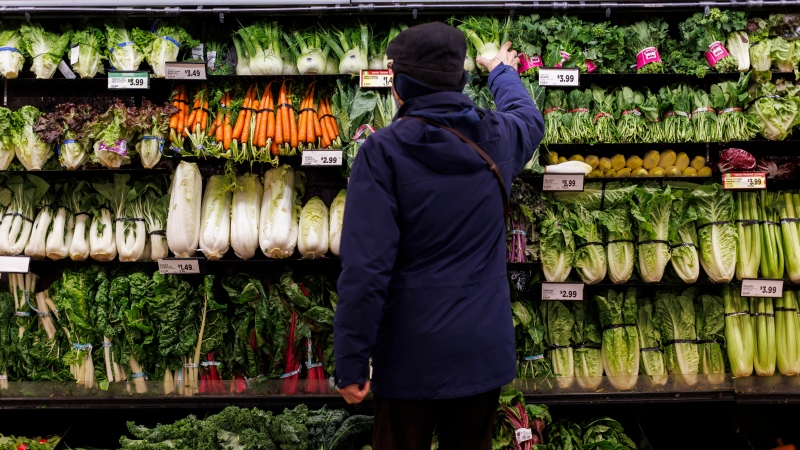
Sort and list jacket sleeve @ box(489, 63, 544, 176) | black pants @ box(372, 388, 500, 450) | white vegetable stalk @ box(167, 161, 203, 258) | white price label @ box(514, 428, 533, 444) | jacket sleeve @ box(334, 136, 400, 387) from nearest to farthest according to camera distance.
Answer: jacket sleeve @ box(334, 136, 400, 387), black pants @ box(372, 388, 500, 450), jacket sleeve @ box(489, 63, 544, 176), white price label @ box(514, 428, 533, 444), white vegetable stalk @ box(167, 161, 203, 258)

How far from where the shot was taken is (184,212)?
141 inches

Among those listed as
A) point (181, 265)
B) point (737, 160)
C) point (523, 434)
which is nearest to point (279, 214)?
point (181, 265)

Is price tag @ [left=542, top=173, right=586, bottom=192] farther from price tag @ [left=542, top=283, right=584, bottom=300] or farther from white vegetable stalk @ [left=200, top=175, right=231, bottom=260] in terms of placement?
white vegetable stalk @ [left=200, top=175, right=231, bottom=260]

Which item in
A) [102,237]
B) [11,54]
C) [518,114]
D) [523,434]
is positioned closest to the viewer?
[518,114]

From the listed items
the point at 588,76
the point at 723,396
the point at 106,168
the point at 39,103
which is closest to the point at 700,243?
the point at 723,396

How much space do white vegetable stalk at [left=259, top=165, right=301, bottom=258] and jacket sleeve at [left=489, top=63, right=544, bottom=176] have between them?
1.41m

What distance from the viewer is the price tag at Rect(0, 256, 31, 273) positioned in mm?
3617

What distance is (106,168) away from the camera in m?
3.62

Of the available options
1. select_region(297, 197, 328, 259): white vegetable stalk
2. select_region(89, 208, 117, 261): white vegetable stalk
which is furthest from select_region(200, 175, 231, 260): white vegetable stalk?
select_region(89, 208, 117, 261): white vegetable stalk

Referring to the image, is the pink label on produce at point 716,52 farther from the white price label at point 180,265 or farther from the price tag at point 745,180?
the white price label at point 180,265

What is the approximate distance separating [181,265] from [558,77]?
236 cm

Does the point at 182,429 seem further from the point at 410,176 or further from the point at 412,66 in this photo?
the point at 412,66

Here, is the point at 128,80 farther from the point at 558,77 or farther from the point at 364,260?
the point at 558,77

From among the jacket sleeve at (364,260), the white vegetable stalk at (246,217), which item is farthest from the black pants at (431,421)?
the white vegetable stalk at (246,217)
